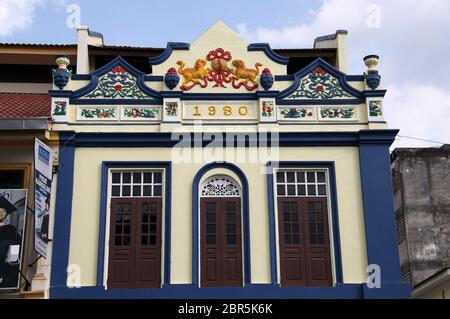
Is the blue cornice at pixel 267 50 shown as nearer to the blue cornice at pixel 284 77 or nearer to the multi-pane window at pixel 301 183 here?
the blue cornice at pixel 284 77

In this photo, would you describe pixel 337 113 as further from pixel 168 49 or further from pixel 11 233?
pixel 11 233

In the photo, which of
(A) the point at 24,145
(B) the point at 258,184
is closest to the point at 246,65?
(B) the point at 258,184

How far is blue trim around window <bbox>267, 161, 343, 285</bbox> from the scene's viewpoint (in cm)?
1397

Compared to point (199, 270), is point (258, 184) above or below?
above

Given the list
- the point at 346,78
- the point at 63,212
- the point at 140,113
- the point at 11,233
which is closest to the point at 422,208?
the point at 346,78

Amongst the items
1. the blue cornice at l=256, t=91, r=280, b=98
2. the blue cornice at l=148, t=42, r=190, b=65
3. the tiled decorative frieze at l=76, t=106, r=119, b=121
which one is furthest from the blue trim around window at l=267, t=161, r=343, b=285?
the tiled decorative frieze at l=76, t=106, r=119, b=121

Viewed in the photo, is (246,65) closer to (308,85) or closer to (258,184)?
(308,85)

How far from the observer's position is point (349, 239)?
46.5 ft

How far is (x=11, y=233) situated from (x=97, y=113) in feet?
10.3

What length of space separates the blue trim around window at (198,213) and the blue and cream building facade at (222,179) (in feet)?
0.07

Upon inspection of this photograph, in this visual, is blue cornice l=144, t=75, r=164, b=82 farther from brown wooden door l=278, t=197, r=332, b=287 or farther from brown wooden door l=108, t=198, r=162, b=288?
brown wooden door l=278, t=197, r=332, b=287

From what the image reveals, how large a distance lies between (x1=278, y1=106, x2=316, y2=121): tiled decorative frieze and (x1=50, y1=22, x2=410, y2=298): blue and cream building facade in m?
0.02

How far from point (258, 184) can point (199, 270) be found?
2.18 metres

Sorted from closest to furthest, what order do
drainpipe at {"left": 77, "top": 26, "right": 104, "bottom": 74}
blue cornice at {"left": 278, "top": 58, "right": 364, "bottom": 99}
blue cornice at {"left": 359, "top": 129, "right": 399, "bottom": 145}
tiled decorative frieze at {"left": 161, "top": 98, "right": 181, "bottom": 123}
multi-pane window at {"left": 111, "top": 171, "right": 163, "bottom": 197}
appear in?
multi-pane window at {"left": 111, "top": 171, "right": 163, "bottom": 197} < blue cornice at {"left": 359, "top": 129, "right": 399, "bottom": 145} < tiled decorative frieze at {"left": 161, "top": 98, "right": 181, "bottom": 123} < blue cornice at {"left": 278, "top": 58, "right": 364, "bottom": 99} < drainpipe at {"left": 77, "top": 26, "right": 104, "bottom": 74}
